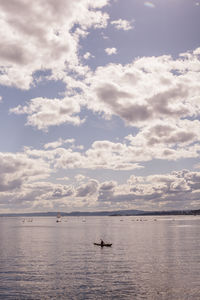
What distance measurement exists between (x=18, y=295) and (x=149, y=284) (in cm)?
2645

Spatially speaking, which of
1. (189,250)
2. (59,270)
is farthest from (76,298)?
(189,250)

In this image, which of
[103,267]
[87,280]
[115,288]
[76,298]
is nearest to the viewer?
[76,298]

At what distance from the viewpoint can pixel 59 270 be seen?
82.4 m

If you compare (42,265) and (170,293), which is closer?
(170,293)

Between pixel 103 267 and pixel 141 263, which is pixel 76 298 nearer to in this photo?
pixel 103 267

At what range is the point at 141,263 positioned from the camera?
92.7m

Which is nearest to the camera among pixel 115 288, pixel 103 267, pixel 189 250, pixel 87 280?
pixel 115 288

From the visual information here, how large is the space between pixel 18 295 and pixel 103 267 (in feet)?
105

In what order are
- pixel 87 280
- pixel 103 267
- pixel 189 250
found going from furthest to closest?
1. pixel 189 250
2. pixel 103 267
3. pixel 87 280

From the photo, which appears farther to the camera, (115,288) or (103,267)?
(103,267)

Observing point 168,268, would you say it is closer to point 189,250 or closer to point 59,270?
point 59,270

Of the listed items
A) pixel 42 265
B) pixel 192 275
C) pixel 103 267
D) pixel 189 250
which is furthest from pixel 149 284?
pixel 189 250

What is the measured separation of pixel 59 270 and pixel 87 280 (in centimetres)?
1297

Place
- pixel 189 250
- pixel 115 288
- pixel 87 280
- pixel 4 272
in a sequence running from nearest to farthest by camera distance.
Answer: pixel 115 288 → pixel 87 280 → pixel 4 272 → pixel 189 250
